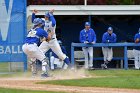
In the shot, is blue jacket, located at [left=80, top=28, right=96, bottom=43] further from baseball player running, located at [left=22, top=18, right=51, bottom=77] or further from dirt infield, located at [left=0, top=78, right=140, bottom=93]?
dirt infield, located at [left=0, top=78, right=140, bottom=93]

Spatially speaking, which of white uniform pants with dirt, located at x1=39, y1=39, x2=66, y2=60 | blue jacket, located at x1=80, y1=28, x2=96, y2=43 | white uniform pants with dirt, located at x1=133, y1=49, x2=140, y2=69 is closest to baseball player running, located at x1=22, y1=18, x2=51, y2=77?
white uniform pants with dirt, located at x1=39, y1=39, x2=66, y2=60

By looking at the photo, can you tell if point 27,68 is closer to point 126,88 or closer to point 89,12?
point 89,12

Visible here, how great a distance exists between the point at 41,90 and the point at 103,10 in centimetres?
1006

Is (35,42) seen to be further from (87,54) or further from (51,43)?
(87,54)

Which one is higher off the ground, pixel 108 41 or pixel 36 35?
pixel 36 35

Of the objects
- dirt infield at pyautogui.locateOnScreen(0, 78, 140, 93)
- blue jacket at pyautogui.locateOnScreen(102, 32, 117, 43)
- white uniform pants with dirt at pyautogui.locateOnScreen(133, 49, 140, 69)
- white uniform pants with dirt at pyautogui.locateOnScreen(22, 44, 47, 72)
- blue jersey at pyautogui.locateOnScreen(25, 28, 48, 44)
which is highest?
blue jersey at pyautogui.locateOnScreen(25, 28, 48, 44)

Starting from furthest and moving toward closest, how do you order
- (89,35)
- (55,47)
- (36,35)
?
(89,35), (55,47), (36,35)

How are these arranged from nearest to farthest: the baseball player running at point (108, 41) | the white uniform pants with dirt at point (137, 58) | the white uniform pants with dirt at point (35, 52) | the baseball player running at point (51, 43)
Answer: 1. the white uniform pants with dirt at point (35, 52)
2. the baseball player running at point (51, 43)
3. the white uniform pants with dirt at point (137, 58)
4. the baseball player running at point (108, 41)

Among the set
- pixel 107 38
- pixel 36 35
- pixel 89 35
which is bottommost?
pixel 107 38

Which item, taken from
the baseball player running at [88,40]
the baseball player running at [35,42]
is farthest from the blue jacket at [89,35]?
the baseball player running at [35,42]

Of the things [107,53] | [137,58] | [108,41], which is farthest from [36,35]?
[137,58]

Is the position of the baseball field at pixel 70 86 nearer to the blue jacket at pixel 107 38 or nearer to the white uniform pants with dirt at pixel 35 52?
the white uniform pants with dirt at pixel 35 52

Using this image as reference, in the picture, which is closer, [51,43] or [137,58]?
[51,43]

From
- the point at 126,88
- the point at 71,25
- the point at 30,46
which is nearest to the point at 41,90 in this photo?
the point at 126,88
